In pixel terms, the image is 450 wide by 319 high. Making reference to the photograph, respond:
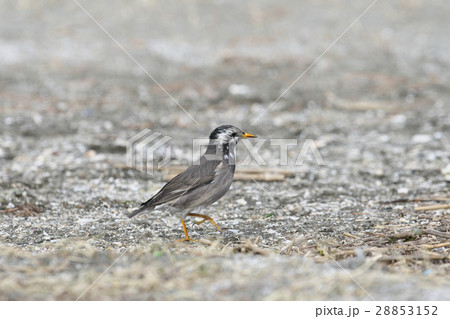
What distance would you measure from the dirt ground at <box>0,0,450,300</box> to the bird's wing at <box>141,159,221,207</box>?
444 millimetres

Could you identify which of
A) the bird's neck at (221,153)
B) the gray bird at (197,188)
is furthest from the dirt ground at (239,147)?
the bird's neck at (221,153)

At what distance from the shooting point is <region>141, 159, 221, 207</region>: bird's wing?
6328mm

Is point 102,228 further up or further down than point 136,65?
further down

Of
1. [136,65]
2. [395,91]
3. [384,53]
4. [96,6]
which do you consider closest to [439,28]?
[384,53]

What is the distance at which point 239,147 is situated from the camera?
10156 mm

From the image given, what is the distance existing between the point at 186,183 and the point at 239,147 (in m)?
3.79

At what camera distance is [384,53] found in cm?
1500

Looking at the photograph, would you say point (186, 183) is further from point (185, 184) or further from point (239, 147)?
point (239, 147)

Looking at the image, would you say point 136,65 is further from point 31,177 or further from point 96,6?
point 31,177

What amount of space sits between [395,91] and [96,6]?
27.8ft
